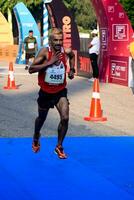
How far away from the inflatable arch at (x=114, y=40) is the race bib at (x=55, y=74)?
11133 mm

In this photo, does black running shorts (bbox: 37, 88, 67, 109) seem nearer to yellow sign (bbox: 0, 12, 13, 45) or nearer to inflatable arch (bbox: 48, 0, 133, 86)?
inflatable arch (bbox: 48, 0, 133, 86)

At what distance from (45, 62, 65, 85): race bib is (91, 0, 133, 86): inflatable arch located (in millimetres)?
11133

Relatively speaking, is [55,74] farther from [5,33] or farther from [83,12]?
[83,12]

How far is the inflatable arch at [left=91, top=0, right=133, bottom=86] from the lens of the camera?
18.9m

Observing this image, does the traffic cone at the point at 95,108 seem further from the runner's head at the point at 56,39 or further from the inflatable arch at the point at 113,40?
the inflatable arch at the point at 113,40

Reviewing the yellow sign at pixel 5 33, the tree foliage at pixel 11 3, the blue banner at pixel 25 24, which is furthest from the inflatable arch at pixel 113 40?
the tree foliage at pixel 11 3

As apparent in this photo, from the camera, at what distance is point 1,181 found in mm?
6484

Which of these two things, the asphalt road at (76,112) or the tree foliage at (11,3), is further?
the tree foliage at (11,3)

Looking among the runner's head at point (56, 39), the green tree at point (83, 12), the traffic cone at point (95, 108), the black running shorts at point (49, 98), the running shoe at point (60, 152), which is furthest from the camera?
the green tree at point (83, 12)

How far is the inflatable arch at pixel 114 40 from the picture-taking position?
743 inches

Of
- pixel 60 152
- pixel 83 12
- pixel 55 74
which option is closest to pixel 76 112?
pixel 60 152

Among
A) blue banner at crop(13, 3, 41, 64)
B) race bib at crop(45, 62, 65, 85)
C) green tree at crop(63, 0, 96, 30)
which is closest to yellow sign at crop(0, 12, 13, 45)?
blue banner at crop(13, 3, 41, 64)

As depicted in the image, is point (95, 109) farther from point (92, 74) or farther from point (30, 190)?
point (92, 74)

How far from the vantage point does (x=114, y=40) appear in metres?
19.4
